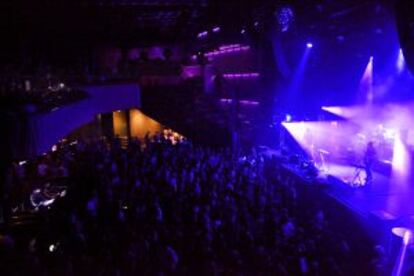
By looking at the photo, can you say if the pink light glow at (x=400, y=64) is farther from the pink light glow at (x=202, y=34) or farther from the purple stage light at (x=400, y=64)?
the pink light glow at (x=202, y=34)

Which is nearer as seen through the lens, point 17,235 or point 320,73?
point 17,235

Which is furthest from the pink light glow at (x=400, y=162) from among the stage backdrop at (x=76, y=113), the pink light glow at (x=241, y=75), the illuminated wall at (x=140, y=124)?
the illuminated wall at (x=140, y=124)

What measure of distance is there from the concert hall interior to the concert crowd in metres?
0.04

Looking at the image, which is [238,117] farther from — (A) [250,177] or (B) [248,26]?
(A) [250,177]

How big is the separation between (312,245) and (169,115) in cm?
1343

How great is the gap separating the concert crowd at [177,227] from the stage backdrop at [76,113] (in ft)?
4.30

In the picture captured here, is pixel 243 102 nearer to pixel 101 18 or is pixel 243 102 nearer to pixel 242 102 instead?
pixel 242 102

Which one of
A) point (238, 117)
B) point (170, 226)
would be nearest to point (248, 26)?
point (238, 117)

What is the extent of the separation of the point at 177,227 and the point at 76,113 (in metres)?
6.28

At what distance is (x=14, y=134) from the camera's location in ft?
24.7

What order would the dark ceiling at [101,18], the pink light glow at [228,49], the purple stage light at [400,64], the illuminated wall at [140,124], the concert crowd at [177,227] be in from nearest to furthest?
the concert crowd at [177,227] → the purple stage light at [400,64] → the dark ceiling at [101,18] → the pink light glow at [228,49] → the illuminated wall at [140,124]

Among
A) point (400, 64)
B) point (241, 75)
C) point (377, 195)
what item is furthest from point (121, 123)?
point (377, 195)

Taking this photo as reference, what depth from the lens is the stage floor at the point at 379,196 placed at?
10289 millimetres

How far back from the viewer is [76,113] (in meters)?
13.0
